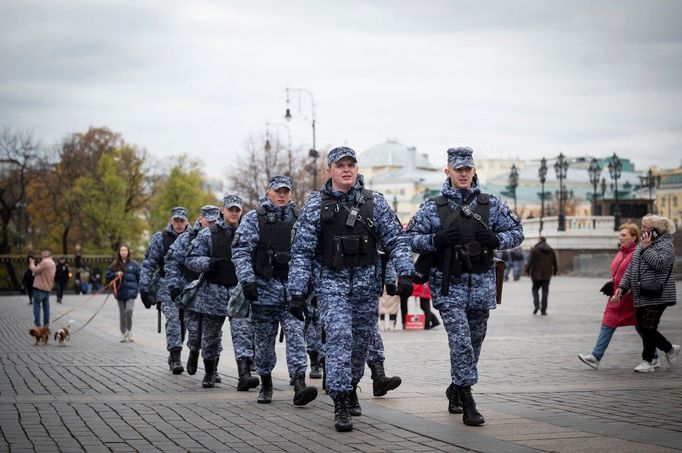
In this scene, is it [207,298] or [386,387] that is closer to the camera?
[386,387]

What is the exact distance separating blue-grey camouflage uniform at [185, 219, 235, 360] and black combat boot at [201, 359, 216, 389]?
0.54ft

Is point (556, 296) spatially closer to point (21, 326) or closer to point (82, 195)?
point (21, 326)

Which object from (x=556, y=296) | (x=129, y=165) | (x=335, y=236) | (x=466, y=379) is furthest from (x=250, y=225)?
(x=129, y=165)

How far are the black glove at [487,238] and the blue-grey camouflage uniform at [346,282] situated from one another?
24.0 inches

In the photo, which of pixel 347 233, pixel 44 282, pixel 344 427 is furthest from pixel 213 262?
pixel 44 282

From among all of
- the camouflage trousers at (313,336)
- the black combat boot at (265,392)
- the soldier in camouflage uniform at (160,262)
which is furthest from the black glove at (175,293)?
the black combat boot at (265,392)

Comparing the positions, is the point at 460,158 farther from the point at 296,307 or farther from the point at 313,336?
the point at 313,336

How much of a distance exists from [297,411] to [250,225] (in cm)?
199

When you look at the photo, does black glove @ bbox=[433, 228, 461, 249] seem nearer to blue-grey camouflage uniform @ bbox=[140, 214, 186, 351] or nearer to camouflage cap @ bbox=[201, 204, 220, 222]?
camouflage cap @ bbox=[201, 204, 220, 222]

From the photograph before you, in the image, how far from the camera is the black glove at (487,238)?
8.88 meters

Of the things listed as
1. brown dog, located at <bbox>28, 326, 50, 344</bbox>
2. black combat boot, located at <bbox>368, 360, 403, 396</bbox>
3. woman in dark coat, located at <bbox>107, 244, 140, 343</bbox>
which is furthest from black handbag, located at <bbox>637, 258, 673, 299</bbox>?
brown dog, located at <bbox>28, 326, 50, 344</bbox>

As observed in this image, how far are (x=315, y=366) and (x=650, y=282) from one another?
13.4 ft

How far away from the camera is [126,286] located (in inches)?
754

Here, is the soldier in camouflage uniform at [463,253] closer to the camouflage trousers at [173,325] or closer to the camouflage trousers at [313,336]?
the camouflage trousers at [313,336]
